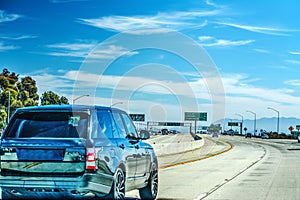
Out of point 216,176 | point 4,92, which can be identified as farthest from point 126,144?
point 4,92

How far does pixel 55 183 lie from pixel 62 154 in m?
0.49

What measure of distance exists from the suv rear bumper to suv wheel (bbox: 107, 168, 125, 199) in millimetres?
522

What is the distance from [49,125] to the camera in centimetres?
951

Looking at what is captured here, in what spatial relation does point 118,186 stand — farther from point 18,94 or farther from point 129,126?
point 18,94

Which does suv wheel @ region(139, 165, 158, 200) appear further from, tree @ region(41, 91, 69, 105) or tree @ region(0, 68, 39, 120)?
tree @ region(41, 91, 69, 105)

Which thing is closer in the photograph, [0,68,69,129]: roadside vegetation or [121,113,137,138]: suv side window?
[121,113,137,138]: suv side window

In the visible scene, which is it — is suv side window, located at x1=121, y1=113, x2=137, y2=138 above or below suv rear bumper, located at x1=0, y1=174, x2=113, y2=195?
above

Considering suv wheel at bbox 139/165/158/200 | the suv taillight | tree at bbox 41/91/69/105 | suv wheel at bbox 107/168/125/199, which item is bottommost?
suv wheel at bbox 139/165/158/200

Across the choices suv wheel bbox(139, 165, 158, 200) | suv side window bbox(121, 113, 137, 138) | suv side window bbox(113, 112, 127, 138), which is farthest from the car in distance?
suv wheel bbox(139, 165, 158, 200)

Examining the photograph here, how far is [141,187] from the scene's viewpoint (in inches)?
466

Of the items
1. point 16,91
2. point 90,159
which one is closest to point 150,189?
point 90,159

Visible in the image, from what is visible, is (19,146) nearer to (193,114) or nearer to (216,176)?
(216,176)

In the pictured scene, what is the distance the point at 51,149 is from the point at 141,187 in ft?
11.0

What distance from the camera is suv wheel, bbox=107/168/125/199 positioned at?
31.6 ft
